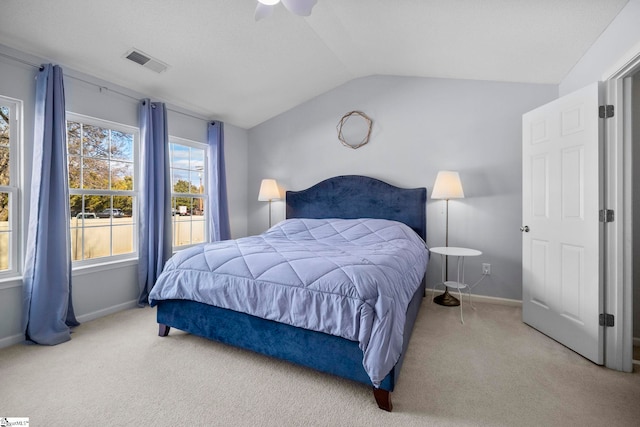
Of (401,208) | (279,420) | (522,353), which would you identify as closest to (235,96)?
(401,208)

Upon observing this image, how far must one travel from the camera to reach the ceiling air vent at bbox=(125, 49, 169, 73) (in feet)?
8.73

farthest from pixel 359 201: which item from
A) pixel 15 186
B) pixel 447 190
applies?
pixel 15 186

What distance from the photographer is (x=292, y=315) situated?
1.80 m

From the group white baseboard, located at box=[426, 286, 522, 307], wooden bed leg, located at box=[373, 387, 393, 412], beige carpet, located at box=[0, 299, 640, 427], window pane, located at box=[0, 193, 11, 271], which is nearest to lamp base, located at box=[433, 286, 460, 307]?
white baseboard, located at box=[426, 286, 522, 307]

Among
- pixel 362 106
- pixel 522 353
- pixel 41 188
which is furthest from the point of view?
pixel 362 106

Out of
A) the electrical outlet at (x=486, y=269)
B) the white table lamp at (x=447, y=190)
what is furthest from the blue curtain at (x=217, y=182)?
the electrical outlet at (x=486, y=269)

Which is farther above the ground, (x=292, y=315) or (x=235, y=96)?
(x=235, y=96)

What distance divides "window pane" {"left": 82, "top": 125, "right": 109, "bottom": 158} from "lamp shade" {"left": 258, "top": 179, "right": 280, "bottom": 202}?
1.84 meters

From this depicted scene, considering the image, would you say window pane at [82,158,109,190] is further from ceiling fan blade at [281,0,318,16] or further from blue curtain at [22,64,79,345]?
ceiling fan blade at [281,0,318,16]

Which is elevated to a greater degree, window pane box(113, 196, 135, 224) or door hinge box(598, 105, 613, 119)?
door hinge box(598, 105, 613, 119)

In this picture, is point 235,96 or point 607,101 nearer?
point 607,101

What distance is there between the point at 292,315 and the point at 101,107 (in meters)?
2.83

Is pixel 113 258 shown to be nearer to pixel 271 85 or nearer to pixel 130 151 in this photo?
pixel 130 151

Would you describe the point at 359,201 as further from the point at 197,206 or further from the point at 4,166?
the point at 4,166
